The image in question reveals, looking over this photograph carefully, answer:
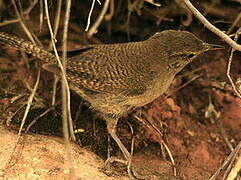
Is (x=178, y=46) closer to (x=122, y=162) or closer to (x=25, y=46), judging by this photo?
(x=122, y=162)

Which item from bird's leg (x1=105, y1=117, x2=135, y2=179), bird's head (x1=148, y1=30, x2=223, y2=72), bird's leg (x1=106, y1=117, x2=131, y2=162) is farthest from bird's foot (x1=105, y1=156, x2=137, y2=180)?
bird's head (x1=148, y1=30, x2=223, y2=72)

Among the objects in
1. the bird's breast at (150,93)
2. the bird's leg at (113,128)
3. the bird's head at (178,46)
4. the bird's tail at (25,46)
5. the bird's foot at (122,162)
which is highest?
the bird's head at (178,46)

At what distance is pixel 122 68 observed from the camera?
11.3 feet

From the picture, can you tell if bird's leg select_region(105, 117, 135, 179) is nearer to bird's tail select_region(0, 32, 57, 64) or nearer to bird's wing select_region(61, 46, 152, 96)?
bird's wing select_region(61, 46, 152, 96)

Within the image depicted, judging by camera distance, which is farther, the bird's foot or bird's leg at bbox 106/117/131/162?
bird's leg at bbox 106/117/131/162

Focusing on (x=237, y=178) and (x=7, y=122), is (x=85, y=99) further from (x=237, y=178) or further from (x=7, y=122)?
(x=237, y=178)

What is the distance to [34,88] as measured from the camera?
356cm

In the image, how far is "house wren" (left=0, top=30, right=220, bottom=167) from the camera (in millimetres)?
3369

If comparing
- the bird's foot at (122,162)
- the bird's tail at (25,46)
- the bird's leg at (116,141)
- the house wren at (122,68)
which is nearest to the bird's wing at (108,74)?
the house wren at (122,68)

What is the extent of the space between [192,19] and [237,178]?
2087 millimetres

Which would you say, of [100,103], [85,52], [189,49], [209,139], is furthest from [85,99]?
[209,139]

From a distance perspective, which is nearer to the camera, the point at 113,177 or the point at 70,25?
the point at 113,177

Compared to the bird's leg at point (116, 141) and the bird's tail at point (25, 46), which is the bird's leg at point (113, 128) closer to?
the bird's leg at point (116, 141)

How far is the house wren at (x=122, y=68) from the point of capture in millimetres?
3369
